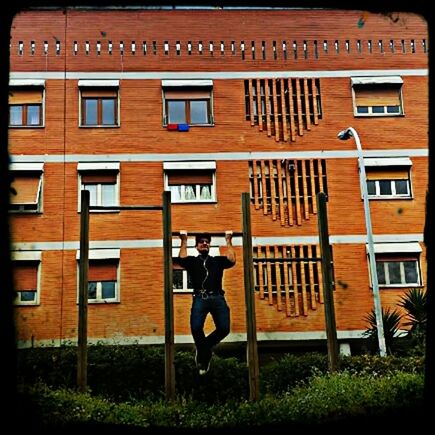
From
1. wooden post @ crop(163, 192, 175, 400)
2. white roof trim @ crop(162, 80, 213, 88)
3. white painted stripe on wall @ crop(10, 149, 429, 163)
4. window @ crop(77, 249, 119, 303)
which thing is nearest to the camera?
wooden post @ crop(163, 192, 175, 400)

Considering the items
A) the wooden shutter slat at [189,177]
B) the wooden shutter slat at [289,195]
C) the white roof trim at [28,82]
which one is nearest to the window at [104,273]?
the wooden shutter slat at [189,177]

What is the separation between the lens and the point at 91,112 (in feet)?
74.7

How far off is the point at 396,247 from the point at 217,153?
6.16 metres

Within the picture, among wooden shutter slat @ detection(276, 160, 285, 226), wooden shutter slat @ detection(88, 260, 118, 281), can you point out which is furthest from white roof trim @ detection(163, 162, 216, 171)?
wooden shutter slat @ detection(88, 260, 118, 281)

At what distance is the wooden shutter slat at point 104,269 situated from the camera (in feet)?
70.9

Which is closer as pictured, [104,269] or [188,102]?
[104,269]

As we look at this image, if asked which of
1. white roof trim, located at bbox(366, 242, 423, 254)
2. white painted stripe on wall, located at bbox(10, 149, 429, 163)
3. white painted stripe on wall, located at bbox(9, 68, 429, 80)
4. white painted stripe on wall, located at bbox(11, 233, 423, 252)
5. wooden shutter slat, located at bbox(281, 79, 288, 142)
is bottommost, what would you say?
white roof trim, located at bbox(366, 242, 423, 254)

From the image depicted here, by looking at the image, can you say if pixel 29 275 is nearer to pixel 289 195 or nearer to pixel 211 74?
pixel 289 195

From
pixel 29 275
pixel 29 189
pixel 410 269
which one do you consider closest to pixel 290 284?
pixel 410 269

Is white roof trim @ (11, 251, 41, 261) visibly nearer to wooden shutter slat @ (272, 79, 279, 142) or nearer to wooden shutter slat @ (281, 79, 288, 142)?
wooden shutter slat @ (272, 79, 279, 142)

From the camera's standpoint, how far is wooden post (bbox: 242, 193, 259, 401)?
362 inches

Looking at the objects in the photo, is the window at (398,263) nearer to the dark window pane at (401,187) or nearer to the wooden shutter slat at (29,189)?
the dark window pane at (401,187)

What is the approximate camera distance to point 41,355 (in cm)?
1186

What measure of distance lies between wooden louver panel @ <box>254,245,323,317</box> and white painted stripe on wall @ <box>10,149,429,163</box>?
2.90 meters
